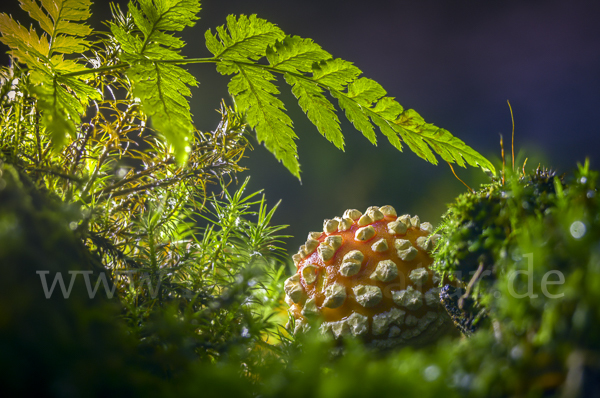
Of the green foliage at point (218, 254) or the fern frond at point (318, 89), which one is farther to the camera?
the fern frond at point (318, 89)

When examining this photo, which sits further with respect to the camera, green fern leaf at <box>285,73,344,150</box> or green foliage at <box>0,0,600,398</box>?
green fern leaf at <box>285,73,344,150</box>

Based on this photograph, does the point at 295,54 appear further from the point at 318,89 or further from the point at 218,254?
the point at 218,254

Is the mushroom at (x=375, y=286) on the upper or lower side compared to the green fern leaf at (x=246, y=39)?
lower

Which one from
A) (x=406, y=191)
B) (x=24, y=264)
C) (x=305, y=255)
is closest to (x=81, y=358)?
(x=24, y=264)

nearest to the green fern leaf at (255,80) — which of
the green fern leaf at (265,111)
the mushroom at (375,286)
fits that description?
the green fern leaf at (265,111)

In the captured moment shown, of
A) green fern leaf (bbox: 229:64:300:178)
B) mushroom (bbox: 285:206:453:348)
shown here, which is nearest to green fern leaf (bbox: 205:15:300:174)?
green fern leaf (bbox: 229:64:300:178)

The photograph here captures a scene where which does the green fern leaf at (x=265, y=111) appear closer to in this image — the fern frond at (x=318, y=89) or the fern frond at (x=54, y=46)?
the fern frond at (x=318, y=89)

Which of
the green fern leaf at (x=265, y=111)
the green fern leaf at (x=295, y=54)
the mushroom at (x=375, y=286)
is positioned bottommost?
the mushroom at (x=375, y=286)

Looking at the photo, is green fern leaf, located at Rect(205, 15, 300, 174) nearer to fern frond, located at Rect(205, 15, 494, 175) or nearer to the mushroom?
fern frond, located at Rect(205, 15, 494, 175)
